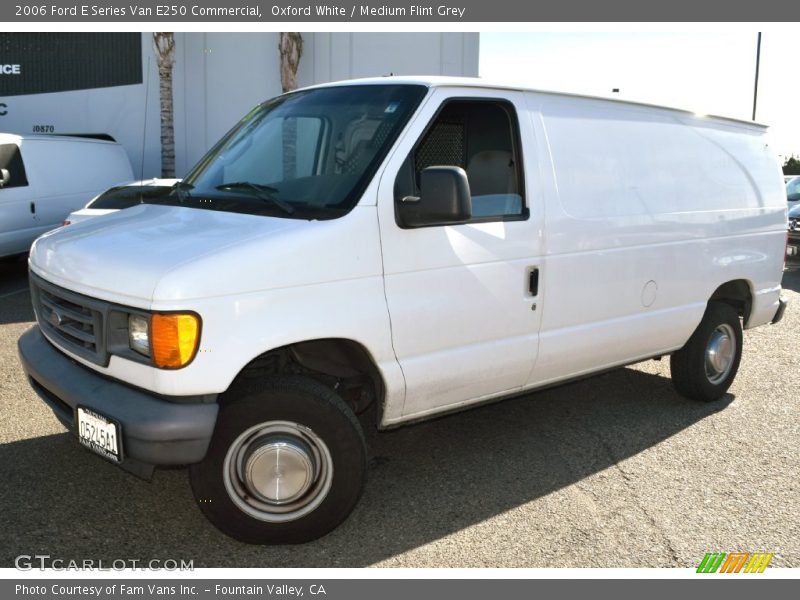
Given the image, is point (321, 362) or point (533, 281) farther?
point (533, 281)

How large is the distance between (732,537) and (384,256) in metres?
2.24

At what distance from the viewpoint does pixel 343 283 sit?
11.7 feet

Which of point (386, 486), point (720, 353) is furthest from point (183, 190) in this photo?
point (720, 353)

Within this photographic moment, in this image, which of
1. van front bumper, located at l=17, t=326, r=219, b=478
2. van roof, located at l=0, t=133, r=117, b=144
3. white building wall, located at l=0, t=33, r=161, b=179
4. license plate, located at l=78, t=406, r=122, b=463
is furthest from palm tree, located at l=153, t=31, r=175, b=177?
license plate, located at l=78, t=406, r=122, b=463

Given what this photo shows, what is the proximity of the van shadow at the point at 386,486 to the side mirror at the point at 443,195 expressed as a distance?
1.55 meters

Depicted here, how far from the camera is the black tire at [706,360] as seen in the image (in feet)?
19.0

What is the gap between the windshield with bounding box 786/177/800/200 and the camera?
1627cm

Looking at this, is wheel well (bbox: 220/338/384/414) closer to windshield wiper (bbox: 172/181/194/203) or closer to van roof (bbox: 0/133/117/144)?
windshield wiper (bbox: 172/181/194/203)

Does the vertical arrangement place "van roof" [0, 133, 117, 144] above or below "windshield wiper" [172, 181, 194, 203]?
above

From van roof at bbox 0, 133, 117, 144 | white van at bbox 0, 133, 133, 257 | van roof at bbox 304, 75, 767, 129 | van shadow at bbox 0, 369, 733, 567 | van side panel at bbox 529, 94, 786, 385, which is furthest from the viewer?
van roof at bbox 0, 133, 117, 144

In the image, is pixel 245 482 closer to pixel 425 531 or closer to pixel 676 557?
pixel 425 531

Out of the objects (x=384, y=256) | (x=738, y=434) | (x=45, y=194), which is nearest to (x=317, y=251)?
(x=384, y=256)

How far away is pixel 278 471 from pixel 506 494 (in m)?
1.40

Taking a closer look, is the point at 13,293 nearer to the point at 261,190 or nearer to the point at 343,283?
the point at 261,190
